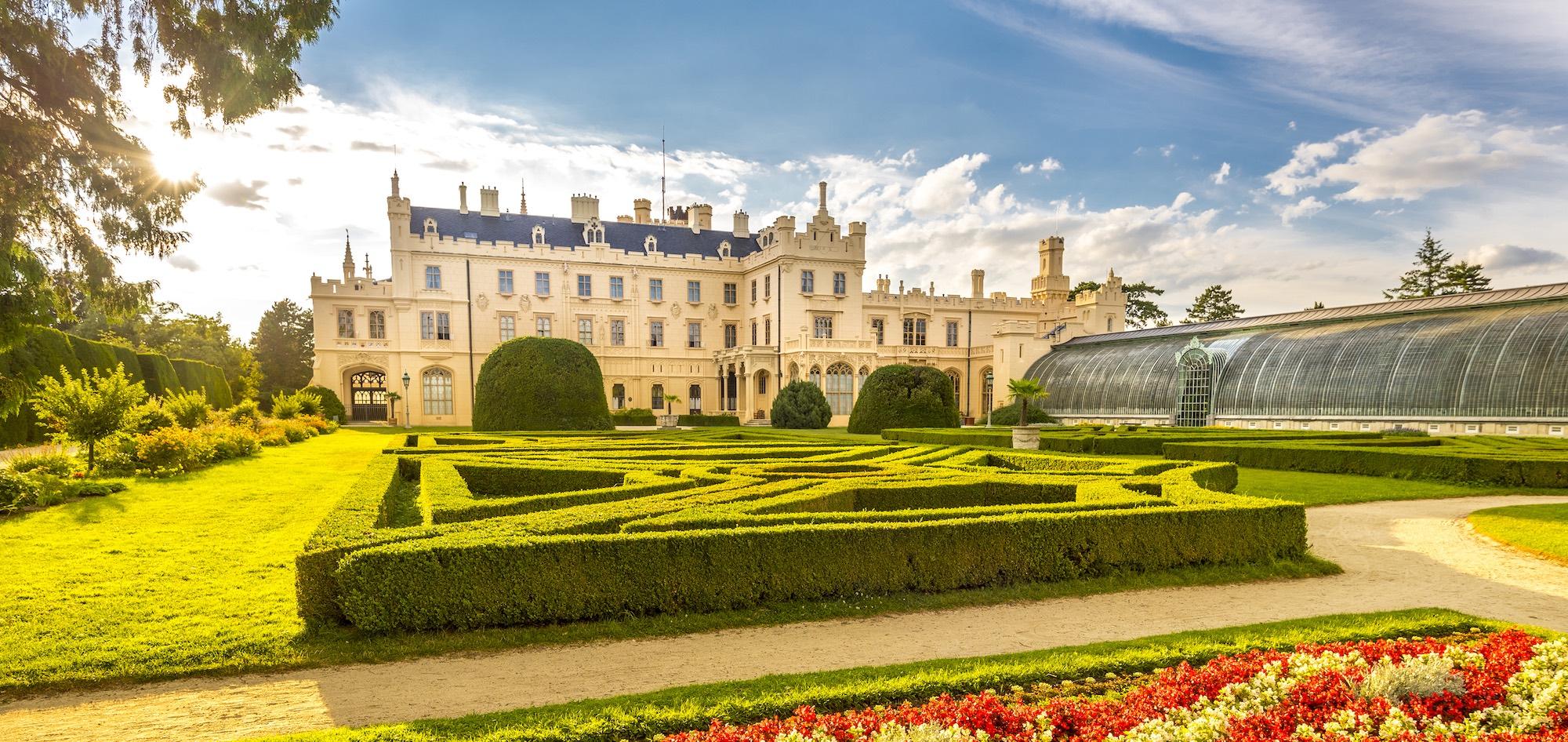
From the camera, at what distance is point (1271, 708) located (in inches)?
166

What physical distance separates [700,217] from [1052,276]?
27068 mm

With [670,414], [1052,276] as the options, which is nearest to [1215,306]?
[1052,276]

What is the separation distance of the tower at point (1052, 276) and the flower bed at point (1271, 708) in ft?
178

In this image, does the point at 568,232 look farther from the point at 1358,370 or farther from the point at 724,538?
the point at 724,538

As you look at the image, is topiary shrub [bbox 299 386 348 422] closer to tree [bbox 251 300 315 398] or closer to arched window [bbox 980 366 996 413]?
tree [bbox 251 300 315 398]

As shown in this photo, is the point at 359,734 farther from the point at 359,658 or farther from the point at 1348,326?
the point at 1348,326

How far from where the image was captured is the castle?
4291cm

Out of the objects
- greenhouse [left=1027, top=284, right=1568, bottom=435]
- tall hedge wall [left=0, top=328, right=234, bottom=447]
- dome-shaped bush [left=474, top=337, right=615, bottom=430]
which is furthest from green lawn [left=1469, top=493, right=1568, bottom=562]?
tall hedge wall [left=0, top=328, right=234, bottom=447]

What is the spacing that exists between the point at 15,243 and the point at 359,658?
324 inches

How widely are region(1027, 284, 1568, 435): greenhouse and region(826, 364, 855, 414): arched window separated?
39.0 feet

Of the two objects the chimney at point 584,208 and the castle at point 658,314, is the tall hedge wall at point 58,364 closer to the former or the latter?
the castle at point 658,314

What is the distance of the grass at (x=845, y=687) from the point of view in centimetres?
435

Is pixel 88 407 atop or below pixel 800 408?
atop

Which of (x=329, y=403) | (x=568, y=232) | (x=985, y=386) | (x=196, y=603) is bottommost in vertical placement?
(x=196, y=603)
